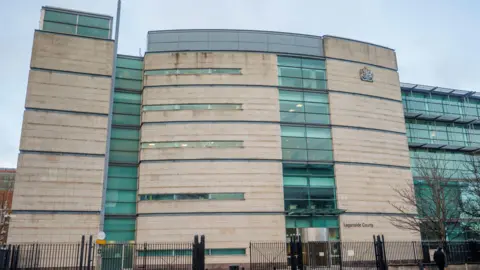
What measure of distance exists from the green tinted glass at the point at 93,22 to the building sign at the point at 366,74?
23.0m

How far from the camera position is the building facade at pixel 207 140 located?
3166cm

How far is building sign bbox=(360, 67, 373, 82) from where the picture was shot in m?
38.1

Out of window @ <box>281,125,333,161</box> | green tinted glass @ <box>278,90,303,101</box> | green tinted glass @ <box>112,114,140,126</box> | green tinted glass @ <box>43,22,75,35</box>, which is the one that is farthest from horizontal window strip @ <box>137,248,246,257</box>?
green tinted glass @ <box>43,22,75,35</box>

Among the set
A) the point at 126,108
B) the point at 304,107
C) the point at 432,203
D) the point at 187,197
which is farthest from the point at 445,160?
the point at 126,108

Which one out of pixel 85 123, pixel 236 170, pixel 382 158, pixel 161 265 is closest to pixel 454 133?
pixel 382 158

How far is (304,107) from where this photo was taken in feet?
Result: 118

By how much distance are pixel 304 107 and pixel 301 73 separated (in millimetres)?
3203

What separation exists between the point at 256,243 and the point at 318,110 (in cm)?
1263

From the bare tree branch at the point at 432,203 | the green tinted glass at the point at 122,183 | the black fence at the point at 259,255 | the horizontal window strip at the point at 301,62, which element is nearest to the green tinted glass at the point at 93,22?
the green tinted glass at the point at 122,183

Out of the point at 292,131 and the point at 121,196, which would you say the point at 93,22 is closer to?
the point at 121,196

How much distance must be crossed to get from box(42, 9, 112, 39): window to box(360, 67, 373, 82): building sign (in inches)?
894

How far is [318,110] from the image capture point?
3619 cm

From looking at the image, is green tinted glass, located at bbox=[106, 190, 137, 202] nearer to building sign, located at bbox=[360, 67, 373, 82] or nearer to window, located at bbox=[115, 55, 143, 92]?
window, located at bbox=[115, 55, 143, 92]

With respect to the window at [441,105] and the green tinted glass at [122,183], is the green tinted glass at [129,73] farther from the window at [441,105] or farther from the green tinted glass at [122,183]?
the window at [441,105]
